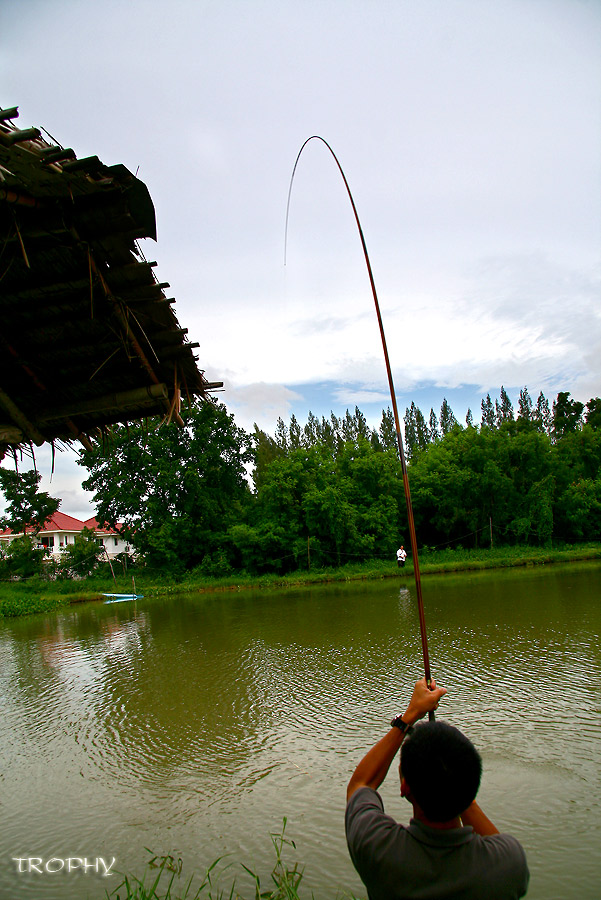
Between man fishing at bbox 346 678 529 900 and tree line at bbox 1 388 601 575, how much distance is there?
101 feet

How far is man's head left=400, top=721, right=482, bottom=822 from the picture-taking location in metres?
1.50

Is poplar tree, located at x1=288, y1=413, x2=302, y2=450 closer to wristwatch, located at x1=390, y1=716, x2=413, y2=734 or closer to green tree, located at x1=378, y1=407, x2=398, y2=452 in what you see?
green tree, located at x1=378, y1=407, x2=398, y2=452

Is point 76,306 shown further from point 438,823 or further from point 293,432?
point 293,432

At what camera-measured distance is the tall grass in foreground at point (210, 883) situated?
128 inches

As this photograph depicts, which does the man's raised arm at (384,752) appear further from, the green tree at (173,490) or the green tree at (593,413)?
the green tree at (593,413)

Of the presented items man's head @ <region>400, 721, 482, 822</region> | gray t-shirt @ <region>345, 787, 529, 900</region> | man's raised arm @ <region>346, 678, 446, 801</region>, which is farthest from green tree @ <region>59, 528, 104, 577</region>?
man's head @ <region>400, 721, 482, 822</region>

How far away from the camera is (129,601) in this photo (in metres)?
26.1

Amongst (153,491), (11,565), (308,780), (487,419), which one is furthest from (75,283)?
(487,419)

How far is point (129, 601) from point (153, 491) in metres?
10.4

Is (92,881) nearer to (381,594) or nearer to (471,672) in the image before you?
(471,672)

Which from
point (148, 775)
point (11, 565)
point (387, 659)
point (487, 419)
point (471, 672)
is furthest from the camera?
point (487, 419)

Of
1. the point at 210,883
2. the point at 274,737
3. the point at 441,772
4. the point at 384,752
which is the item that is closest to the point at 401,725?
the point at 384,752

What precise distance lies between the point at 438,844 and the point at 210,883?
2349mm

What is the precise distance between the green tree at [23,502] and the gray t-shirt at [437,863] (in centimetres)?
3658
